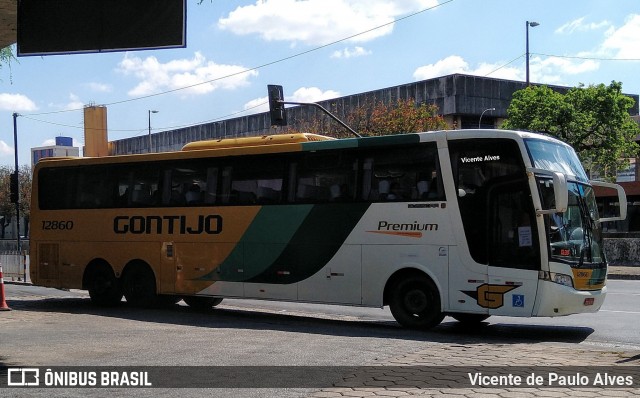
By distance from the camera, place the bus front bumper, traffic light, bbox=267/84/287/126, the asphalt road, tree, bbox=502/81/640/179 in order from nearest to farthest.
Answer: the asphalt road → the bus front bumper → traffic light, bbox=267/84/287/126 → tree, bbox=502/81/640/179

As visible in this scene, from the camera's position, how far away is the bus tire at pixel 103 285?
17.7 m

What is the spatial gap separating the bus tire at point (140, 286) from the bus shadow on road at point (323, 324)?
8.7 inches

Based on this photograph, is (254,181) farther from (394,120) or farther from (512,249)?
(394,120)

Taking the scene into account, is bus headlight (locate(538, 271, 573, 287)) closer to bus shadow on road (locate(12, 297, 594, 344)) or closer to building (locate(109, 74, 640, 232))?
bus shadow on road (locate(12, 297, 594, 344))

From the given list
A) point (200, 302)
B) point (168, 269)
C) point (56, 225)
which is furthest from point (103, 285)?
point (200, 302)

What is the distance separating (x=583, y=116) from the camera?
3747cm

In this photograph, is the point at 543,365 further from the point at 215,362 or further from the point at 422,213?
the point at 422,213

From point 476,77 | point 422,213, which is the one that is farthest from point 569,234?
point 476,77

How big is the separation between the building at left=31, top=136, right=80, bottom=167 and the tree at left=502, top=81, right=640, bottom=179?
82.4 m

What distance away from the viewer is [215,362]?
887cm

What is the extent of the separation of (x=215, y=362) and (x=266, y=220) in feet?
21.3

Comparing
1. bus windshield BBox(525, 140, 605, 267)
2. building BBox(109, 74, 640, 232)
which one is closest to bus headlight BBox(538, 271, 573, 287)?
bus windshield BBox(525, 140, 605, 267)

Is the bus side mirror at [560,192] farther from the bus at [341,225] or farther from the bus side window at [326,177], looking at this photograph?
the bus side window at [326,177]

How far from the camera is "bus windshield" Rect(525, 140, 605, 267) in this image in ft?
40.1
